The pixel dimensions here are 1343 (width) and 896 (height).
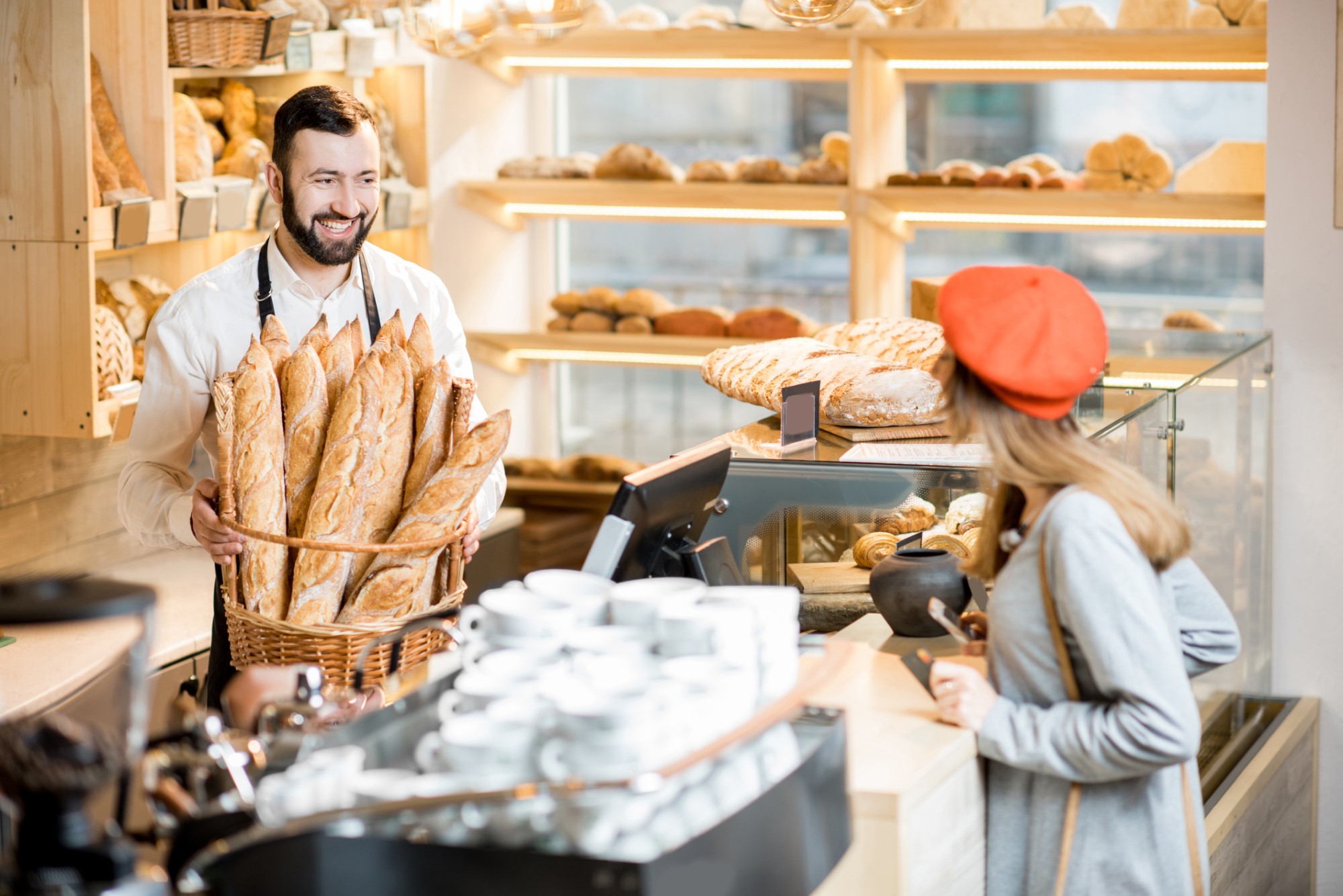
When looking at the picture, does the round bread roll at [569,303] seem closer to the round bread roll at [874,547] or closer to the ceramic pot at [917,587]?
the round bread roll at [874,547]

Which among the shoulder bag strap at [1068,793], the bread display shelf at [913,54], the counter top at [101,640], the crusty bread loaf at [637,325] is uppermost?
A: the bread display shelf at [913,54]

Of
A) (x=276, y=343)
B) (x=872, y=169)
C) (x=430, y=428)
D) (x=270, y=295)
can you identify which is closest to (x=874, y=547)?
(x=430, y=428)

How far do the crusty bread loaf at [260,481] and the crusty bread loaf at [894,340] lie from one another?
1179 millimetres

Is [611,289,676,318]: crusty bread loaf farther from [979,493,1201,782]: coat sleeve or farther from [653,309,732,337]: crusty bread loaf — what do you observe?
[979,493,1201,782]: coat sleeve

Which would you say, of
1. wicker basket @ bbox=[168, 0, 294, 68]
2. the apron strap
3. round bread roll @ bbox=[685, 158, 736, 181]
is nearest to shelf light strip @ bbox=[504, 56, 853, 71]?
round bread roll @ bbox=[685, 158, 736, 181]

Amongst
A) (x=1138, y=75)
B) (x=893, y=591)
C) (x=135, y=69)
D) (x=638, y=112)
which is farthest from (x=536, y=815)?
(x=638, y=112)

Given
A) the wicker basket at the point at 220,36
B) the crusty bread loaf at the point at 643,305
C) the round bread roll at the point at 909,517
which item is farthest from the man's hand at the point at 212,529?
the crusty bread loaf at the point at 643,305

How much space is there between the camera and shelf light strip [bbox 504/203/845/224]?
4.07 metres

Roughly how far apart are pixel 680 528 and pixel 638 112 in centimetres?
343

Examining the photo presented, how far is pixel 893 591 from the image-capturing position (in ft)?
5.82

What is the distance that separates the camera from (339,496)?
1754 mm

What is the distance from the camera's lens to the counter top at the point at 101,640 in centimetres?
229

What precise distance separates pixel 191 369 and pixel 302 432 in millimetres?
419

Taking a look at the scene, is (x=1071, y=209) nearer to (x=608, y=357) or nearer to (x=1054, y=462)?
(x=608, y=357)
